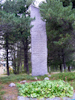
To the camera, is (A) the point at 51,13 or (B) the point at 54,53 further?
(B) the point at 54,53

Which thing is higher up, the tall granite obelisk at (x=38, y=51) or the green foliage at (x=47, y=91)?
the tall granite obelisk at (x=38, y=51)

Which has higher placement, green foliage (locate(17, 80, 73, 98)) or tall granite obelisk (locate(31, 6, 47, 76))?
tall granite obelisk (locate(31, 6, 47, 76))

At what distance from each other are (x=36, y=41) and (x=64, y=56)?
5.86 meters

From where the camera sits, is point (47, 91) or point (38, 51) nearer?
point (47, 91)

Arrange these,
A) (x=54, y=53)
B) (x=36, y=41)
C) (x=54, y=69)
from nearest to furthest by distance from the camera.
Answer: (x=36, y=41)
(x=54, y=53)
(x=54, y=69)

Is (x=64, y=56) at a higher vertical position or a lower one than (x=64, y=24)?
lower

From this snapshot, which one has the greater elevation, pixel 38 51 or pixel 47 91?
pixel 38 51

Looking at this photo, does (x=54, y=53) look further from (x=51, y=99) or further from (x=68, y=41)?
(x=51, y=99)

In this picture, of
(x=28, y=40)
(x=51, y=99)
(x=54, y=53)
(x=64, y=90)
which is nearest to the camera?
(x=51, y=99)

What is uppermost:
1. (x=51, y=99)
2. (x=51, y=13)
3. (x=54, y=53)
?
(x=51, y=13)

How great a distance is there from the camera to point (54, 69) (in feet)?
51.4

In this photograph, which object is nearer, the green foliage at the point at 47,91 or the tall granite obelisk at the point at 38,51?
the green foliage at the point at 47,91

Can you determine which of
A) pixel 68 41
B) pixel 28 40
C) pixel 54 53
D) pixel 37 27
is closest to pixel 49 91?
pixel 68 41

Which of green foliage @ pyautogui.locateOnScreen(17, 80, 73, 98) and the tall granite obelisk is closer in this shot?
green foliage @ pyautogui.locateOnScreen(17, 80, 73, 98)
